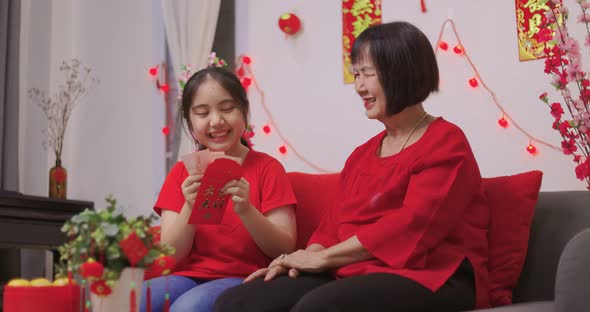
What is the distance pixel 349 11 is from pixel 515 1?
2.84 feet

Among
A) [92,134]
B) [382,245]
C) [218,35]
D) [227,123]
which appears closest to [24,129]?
[92,134]

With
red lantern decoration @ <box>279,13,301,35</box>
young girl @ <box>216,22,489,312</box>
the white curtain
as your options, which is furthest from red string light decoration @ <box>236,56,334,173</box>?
young girl @ <box>216,22,489,312</box>

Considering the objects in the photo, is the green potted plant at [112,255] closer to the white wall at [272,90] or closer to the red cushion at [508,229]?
the red cushion at [508,229]

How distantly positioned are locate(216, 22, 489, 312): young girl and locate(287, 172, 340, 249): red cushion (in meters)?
0.29

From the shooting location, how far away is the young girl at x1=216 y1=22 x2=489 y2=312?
171 centimetres

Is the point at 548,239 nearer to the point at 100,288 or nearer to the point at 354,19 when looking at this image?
the point at 100,288

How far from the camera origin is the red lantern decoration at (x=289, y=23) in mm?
3869

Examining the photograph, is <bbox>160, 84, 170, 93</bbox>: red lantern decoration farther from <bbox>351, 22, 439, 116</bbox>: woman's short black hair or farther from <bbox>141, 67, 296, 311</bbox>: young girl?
<bbox>351, 22, 439, 116</bbox>: woman's short black hair

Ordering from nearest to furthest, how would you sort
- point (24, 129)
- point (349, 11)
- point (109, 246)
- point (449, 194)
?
point (109, 246), point (449, 194), point (349, 11), point (24, 129)

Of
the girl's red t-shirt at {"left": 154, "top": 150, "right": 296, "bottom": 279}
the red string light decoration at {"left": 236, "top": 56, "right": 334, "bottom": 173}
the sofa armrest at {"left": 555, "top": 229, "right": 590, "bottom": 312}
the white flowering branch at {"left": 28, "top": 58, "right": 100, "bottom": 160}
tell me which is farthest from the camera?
the white flowering branch at {"left": 28, "top": 58, "right": 100, "bottom": 160}

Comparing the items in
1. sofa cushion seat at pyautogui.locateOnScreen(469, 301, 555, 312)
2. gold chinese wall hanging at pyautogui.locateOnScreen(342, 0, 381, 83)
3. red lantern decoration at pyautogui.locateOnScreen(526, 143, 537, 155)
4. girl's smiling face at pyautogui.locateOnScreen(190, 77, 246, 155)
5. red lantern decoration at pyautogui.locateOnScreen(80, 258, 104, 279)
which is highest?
gold chinese wall hanging at pyautogui.locateOnScreen(342, 0, 381, 83)

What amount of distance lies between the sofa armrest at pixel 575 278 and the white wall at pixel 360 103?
4.74 feet

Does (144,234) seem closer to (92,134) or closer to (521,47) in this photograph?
(521,47)

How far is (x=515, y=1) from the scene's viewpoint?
318cm
